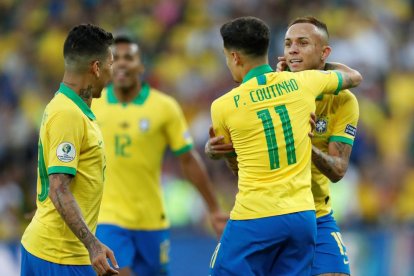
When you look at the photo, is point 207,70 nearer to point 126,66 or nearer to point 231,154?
point 126,66

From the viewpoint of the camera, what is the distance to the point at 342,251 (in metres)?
7.08

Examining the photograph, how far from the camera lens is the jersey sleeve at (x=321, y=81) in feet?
20.7

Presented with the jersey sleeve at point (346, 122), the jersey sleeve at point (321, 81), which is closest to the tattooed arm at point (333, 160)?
the jersey sleeve at point (346, 122)

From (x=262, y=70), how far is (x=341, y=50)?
8.69 m

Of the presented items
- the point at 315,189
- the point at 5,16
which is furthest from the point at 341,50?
the point at 315,189

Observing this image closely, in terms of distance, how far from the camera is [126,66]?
9.16 metres

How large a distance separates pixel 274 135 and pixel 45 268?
174cm

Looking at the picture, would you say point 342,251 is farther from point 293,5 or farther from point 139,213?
point 293,5

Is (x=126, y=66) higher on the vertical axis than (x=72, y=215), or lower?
higher

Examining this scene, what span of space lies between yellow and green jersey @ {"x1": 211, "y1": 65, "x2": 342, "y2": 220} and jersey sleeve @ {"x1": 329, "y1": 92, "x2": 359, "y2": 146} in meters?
0.73

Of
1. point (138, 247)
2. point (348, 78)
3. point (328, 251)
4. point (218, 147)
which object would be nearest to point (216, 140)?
point (218, 147)

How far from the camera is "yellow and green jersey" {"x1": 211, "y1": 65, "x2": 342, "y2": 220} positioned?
20.1 ft

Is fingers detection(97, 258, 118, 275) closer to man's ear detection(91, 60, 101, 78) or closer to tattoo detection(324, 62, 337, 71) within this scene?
man's ear detection(91, 60, 101, 78)

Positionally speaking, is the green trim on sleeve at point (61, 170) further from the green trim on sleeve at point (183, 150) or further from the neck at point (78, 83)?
the green trim on sleeve at point (183, 150)
